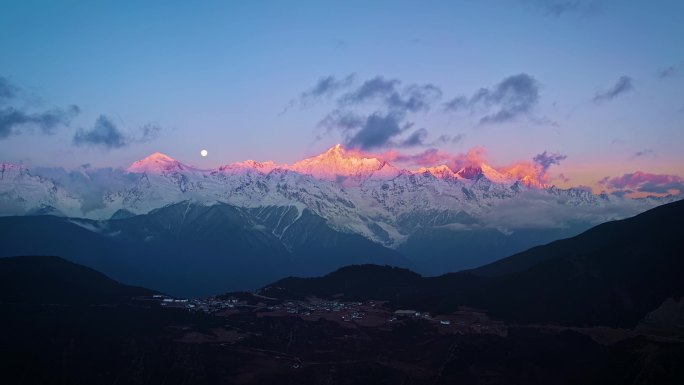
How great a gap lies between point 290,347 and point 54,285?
70.3m

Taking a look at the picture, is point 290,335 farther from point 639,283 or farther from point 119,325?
point 639,283

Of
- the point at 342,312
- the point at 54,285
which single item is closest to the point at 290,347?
the point at 342,312

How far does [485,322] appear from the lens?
142125mm

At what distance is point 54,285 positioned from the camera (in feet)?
525

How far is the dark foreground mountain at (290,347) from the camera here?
346 feet

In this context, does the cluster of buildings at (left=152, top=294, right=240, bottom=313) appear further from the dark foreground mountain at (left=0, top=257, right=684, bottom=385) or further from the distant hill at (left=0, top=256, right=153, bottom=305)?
the distant hill at (left=0, top=256, right=153, bottom=305)

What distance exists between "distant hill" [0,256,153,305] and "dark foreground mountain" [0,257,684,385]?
0.69m

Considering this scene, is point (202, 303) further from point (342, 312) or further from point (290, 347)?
point (290, 347)

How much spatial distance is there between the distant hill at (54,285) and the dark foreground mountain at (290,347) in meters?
0.69

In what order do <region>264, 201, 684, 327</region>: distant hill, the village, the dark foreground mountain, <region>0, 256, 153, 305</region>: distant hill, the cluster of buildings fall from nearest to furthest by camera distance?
the dark foreground mountain, <region>264, 201, 684, 327</region>: distant hill, the village, <region>0, 256, 153, 305</region>: distant hill, the cluster of buildings

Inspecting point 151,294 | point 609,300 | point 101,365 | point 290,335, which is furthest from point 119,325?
point 609,300

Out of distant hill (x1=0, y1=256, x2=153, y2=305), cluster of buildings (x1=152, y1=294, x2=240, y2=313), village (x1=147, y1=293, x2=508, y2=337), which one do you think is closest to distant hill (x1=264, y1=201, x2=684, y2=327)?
village (x1=147, y1=293, x2=508, y2=337)

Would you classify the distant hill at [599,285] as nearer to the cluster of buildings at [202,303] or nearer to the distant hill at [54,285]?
the cluster of buildings at [202,303]

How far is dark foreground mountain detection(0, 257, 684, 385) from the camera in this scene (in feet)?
346
